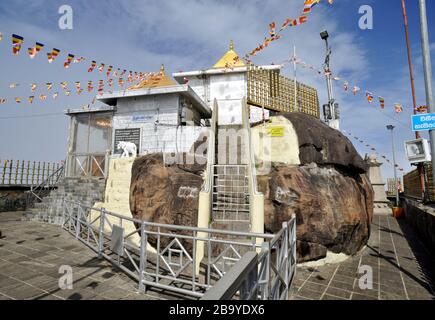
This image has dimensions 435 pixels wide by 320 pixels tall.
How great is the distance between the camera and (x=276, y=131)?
9375mm

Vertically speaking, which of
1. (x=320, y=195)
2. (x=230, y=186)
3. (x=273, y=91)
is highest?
(x=273, y=91)

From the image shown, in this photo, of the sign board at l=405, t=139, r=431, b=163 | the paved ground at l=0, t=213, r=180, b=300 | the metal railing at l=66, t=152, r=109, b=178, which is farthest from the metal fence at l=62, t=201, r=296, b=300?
the metal railing at l=66, t=152, r=109, b=178

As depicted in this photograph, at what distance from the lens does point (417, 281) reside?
19.0 feet

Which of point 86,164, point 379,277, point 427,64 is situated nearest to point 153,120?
point 86,164

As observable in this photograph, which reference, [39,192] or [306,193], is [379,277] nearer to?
[306,193]

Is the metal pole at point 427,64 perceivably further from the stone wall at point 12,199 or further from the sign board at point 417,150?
the stone wall at point 12,199

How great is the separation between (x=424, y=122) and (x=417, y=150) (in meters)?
0.73

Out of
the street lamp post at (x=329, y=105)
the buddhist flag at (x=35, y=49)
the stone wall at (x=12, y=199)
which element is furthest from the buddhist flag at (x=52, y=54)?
the street lamp post at (x=329, y=105)

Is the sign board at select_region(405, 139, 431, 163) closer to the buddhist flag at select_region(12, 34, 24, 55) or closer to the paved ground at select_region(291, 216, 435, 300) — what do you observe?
the paved ground at select_region(291, 216, 435, 300)

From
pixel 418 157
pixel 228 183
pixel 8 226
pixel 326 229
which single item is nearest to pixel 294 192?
pixel 326 229

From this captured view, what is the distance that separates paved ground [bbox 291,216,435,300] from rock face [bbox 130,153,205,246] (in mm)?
4065

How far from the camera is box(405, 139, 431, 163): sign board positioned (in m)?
5.35
